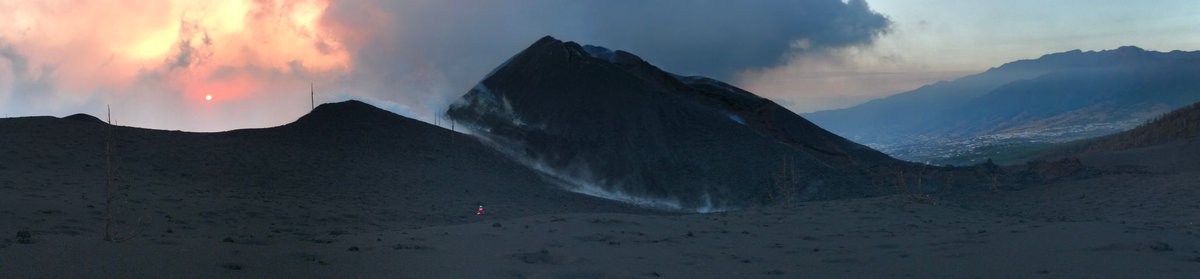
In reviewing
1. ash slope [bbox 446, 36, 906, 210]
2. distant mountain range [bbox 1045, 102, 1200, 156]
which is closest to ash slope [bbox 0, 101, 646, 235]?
ash slope [bbox 446, 36, 906, 210]

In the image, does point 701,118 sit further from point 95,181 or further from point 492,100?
point 95,181

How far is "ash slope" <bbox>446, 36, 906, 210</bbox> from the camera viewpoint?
35.6 m

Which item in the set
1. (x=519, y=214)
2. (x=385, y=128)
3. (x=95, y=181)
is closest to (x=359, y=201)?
(x=519, y=214)

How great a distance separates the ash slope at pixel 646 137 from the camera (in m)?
35.6

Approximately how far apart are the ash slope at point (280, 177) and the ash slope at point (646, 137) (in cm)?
333

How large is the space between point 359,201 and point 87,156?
8.04 metres

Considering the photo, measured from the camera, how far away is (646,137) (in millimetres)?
39312

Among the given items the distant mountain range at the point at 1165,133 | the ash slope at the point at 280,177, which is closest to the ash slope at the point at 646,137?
the ash slope at the point at 280,177

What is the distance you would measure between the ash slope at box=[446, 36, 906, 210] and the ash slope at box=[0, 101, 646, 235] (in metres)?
3.33

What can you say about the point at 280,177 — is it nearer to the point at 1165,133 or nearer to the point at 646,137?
the point at 646,137

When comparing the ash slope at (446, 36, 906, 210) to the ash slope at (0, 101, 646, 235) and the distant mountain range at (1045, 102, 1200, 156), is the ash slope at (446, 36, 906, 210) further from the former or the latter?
the distant mountain range at (1045, 102, 1200, 156)

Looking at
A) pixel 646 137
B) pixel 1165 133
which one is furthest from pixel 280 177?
pixel 1165 133

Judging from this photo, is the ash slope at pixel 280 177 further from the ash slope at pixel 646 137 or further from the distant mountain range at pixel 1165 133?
the distant mountain range at pixel 1165 133

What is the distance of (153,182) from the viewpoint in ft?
80.9
